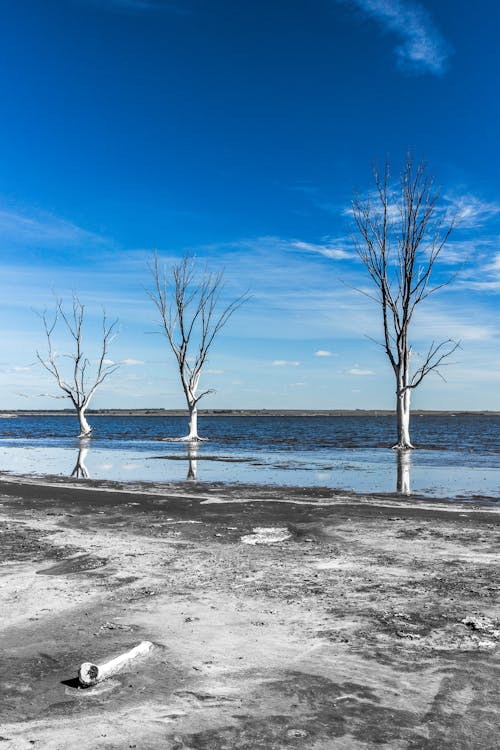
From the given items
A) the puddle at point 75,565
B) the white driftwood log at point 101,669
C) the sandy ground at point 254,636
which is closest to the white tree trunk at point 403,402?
the sandy ground at point 254,636

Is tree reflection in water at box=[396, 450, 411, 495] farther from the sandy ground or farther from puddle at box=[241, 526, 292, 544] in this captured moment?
puddle at box=[241, 526, 292, 544]

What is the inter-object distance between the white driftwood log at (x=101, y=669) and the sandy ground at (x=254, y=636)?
2.2 inches

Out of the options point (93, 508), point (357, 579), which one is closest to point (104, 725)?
point (357, 579)

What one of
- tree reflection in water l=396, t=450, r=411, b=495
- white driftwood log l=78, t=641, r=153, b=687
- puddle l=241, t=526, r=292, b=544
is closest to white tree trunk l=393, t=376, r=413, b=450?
tree reflection in water l=396, t=450, r=411, b=495

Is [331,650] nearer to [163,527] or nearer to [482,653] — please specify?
[482,653]

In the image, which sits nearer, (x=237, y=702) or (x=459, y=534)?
(x=237, y=702)

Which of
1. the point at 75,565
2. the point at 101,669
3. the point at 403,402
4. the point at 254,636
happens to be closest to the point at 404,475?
the point at 403,402

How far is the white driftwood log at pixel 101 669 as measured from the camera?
3.41m

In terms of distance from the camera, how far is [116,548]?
7.29m

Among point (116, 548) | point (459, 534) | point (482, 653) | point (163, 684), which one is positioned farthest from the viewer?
point (459, 534)

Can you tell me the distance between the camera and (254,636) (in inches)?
166

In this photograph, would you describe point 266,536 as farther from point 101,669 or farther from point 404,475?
point 404,475

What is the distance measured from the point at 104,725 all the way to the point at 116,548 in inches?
172

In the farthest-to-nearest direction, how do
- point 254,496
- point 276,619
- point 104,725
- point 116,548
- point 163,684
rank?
point 254,496, point 116,548, point 276,619, point 163,684, point 104,725
